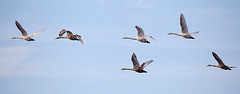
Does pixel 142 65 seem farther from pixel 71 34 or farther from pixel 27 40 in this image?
pixel 27 40

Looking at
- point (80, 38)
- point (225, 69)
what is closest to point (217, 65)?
point (225, 69)

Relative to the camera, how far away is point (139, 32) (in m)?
61.9

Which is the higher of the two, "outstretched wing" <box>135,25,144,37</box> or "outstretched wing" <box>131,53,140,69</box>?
"outstretched wing" <box>135,25,144,37</box>

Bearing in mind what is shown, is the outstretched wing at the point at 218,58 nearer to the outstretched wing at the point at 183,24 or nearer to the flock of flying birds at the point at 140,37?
the flock of flying birds at the point at 140,37

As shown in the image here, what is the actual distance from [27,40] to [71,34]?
6.69m

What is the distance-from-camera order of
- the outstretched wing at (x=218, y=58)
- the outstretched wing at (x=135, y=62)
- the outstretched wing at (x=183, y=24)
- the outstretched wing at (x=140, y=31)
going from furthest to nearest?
the outstretched wing at (x=183, y=24), the outstretched wing at (x=140, y=31), the outstretched wing at (x=218, y=58), the outstretched wing at (x=135, y=62)

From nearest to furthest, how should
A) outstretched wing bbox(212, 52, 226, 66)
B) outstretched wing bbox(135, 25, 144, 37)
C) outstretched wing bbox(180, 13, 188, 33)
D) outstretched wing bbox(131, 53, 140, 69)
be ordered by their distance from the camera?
outstretched wing bbox(131, 53, 140, 69) → outstretched wing bbox(212, 52, 226, 66) → outstretched wing bbox(135, 25, 144, 37) → outstretched wing bbox(180, 13, 188, 33)

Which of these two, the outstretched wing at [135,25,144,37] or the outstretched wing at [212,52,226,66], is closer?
the outstretched wing at [212,52,226,66]

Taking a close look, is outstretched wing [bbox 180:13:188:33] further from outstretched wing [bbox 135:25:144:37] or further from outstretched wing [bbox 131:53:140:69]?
outstretched wing [bbox 131:53:140:69]

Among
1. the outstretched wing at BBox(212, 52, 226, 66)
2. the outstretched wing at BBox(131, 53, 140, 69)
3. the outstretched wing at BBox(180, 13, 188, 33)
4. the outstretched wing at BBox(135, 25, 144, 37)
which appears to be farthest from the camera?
the outstretched wing at BBox(180, 13, 188, 33)

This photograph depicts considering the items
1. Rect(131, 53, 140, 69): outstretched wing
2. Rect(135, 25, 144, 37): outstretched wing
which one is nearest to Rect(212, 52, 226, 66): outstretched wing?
Rect(131, 53, 140, 69): outstretched wing

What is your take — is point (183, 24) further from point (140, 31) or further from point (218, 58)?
point (218, 58)

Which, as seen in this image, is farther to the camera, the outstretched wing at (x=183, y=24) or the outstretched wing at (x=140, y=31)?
the outstretched wing at (x=183, y=24)

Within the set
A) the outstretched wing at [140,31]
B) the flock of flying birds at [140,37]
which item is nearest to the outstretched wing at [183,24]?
the flock of flying birds at [140,37]
